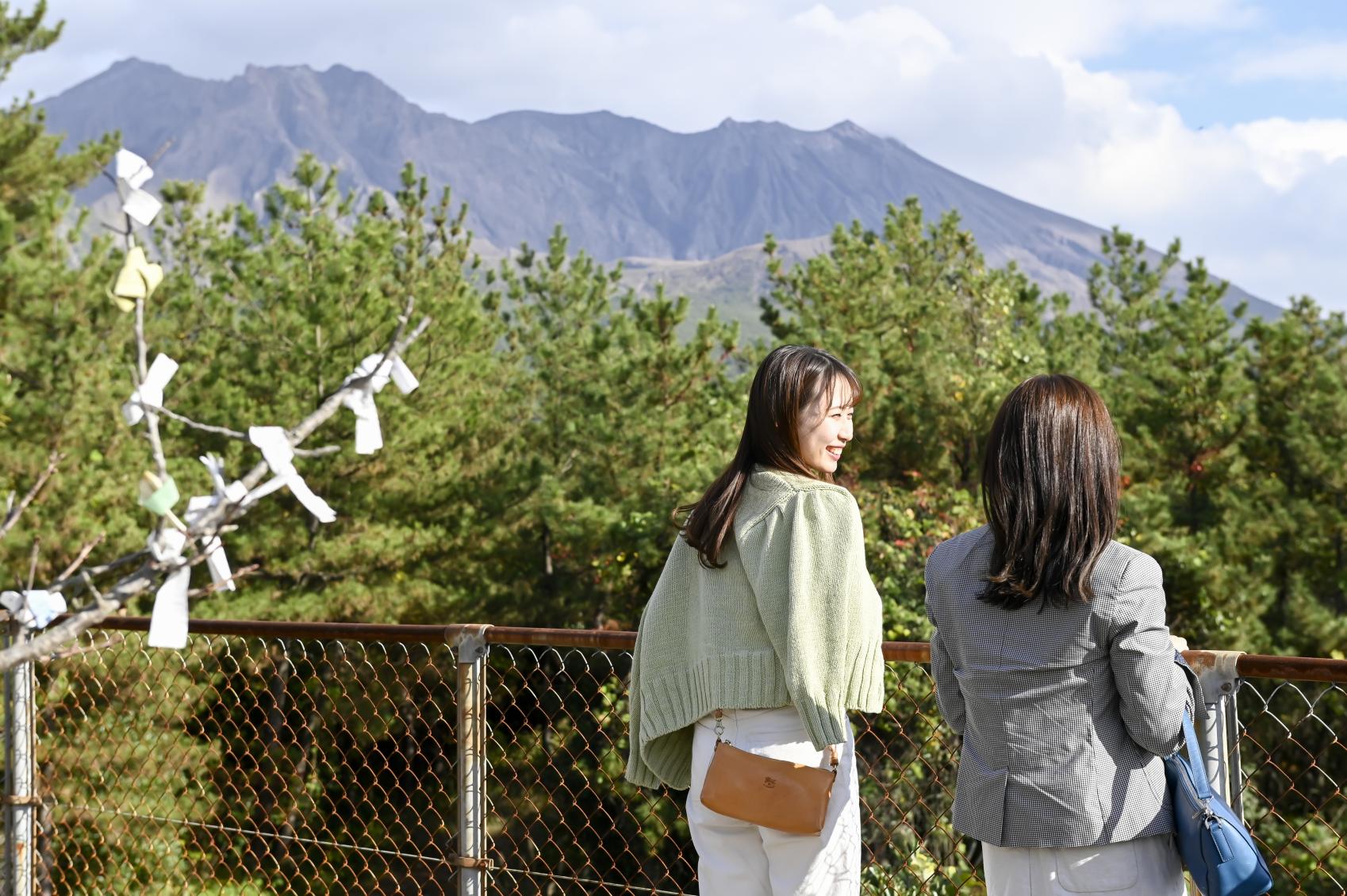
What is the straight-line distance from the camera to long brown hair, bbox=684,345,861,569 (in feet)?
6.18

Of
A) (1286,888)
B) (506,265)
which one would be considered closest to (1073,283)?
(506,265)

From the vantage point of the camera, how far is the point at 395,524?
13.4 m

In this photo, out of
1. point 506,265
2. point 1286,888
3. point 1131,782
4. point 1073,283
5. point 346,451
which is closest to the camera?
point 1131,782

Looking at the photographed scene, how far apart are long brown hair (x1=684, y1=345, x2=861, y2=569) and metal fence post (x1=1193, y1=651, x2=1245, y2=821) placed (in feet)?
2.19

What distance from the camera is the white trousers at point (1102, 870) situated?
1610 millimetres

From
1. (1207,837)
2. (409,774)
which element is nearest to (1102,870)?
(1207,837)

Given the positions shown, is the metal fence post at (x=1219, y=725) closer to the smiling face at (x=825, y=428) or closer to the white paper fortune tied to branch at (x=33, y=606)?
the smiling face at (x=825, y=428)

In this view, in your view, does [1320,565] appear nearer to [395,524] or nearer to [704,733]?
[395,524]

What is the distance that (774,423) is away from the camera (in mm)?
1901

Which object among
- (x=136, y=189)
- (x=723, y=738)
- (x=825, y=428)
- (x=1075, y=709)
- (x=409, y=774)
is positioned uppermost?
(x=136, y=189)

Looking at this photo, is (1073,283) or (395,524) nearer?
(395,524)

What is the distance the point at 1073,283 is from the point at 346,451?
641 feet

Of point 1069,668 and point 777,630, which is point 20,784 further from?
point 1069,668

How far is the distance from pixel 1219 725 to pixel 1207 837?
1.40 feet
